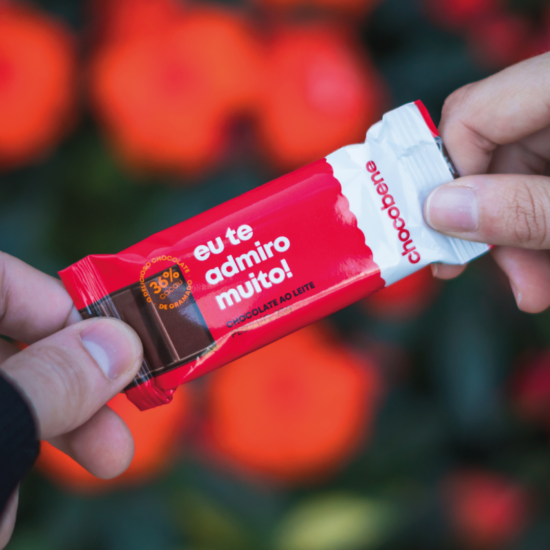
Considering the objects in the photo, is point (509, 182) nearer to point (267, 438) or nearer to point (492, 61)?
point (492, 61)

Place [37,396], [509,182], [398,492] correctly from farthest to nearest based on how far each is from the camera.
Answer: [398,492] → [509,182] → [37,396]

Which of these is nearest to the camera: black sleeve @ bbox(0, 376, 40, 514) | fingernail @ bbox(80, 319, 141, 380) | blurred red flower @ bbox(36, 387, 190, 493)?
black sleeve @ bbox(0, 376, 40, 514)

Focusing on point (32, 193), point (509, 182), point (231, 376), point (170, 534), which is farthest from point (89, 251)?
point (509, 182)

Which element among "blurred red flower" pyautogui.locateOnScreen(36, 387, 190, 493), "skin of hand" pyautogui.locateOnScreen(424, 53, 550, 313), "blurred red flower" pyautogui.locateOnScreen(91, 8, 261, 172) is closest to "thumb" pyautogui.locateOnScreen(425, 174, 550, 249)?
"skin of hand" pyautogui.locateOnScreen(424, 53, 550, 313)

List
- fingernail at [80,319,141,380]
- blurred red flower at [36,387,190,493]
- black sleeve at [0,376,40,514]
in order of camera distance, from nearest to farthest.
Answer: black sleeve at [0,376,40,514], fingernail at [80,319,141,380], blurred red flower at [36,387,190,493]

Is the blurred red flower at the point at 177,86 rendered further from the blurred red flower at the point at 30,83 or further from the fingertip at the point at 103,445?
the fingertip at the point at 103,445

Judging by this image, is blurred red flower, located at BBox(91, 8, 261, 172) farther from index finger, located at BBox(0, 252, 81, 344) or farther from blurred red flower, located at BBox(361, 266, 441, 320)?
blurred red flower, located at BBox(361, 266, 441, 320)

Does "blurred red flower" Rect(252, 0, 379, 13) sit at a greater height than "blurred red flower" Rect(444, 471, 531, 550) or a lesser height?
greater
